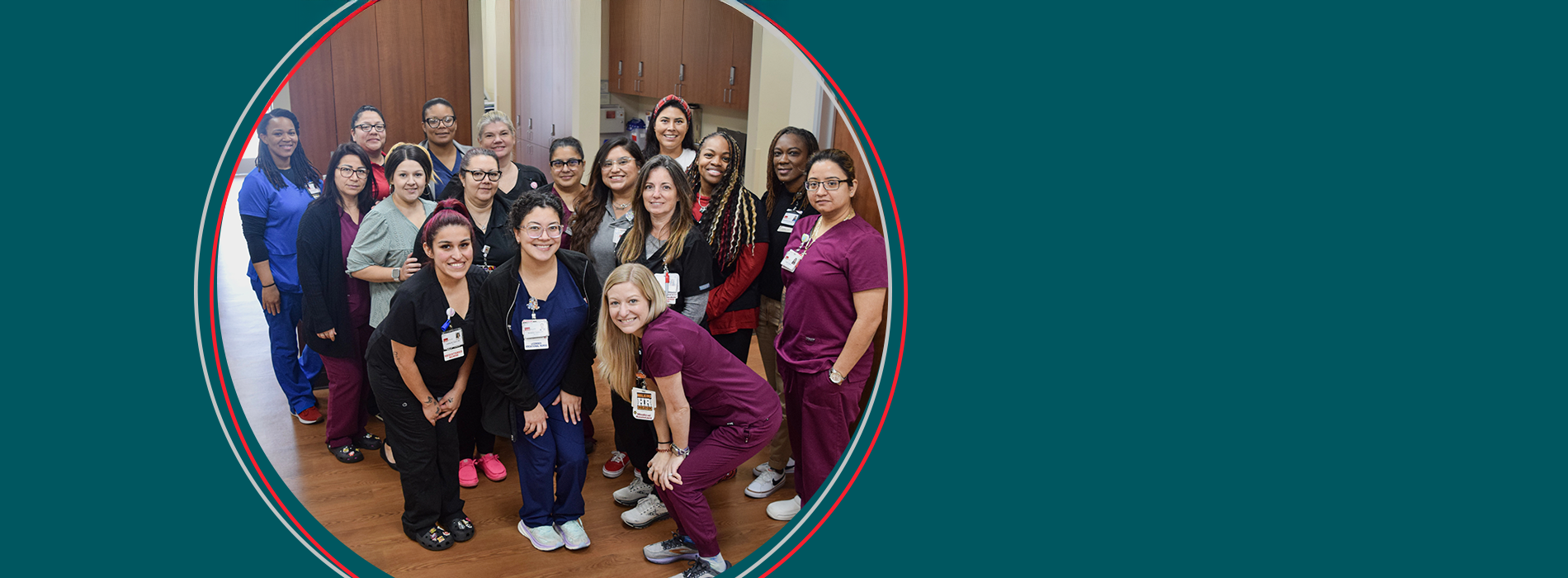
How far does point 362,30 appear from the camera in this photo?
2396 millimetres

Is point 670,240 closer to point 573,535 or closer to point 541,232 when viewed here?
point 541,232

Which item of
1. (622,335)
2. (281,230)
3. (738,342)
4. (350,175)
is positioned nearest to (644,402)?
(622,335)

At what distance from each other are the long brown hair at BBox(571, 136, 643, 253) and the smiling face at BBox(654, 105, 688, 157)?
3.9 inches

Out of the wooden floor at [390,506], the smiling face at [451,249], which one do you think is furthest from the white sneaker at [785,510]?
the smiling face at [451,249]

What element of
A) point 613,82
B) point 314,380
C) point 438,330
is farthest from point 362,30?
point 314,380

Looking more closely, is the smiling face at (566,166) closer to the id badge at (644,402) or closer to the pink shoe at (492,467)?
the id badge at (644,402)

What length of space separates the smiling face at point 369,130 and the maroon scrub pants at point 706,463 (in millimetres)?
1263

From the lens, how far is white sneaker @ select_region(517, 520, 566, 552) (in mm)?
2787

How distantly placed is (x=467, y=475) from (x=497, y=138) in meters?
1.24

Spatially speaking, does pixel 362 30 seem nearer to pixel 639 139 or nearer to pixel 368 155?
pixel 368 155

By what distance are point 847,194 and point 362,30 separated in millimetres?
1462

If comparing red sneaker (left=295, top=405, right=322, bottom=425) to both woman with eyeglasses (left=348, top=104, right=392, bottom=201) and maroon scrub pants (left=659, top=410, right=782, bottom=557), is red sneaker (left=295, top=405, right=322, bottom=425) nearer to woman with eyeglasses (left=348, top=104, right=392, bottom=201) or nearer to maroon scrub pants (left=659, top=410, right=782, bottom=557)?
woman with eyeglasses (left=348, top=104, right=392, bottom=201)

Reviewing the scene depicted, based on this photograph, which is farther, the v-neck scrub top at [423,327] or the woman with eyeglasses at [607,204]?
the woman with eyeglasses at [607,204]

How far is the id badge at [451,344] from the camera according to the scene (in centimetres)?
252
